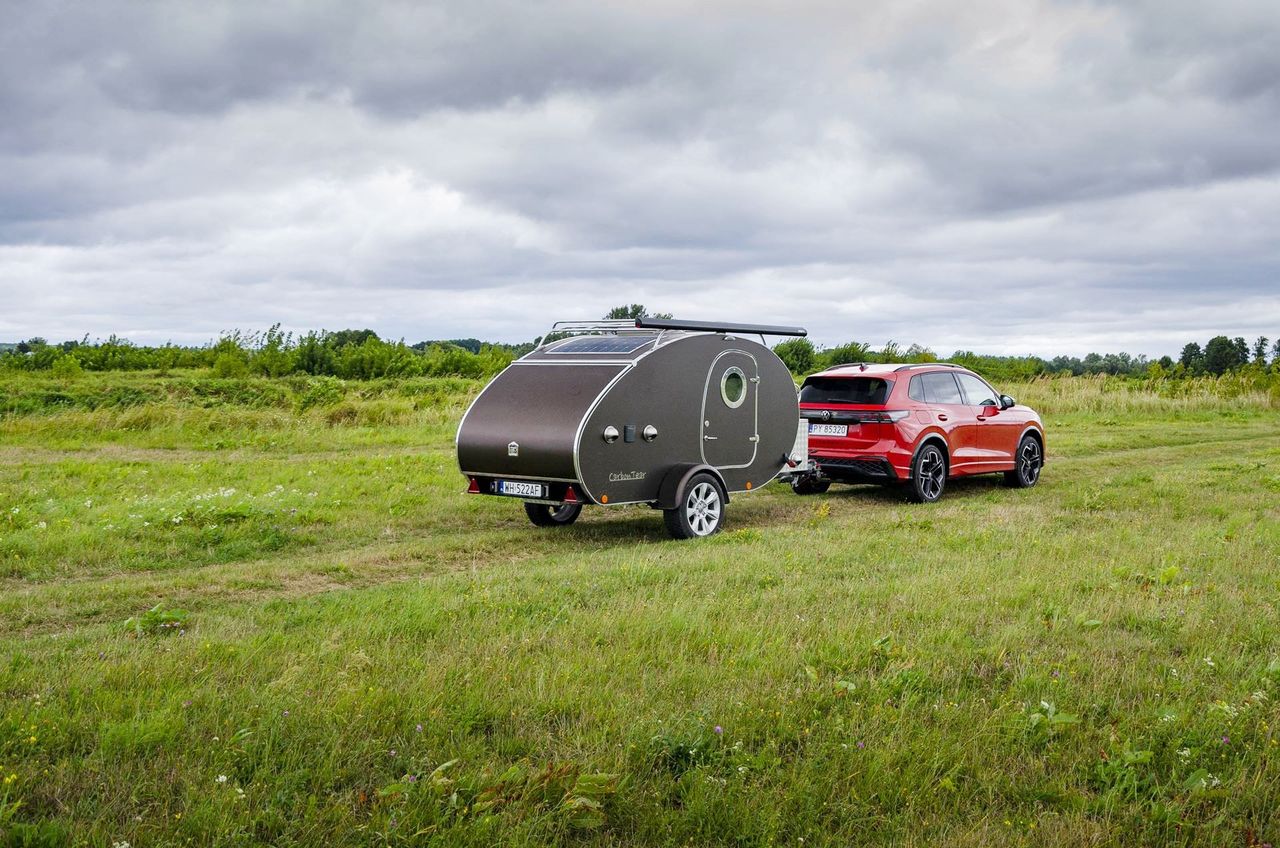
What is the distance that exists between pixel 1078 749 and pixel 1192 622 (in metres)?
2.38

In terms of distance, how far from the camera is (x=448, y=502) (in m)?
12.7

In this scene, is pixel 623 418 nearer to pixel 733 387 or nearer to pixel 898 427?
pixel 733 387

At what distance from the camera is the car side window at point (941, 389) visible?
46.0 ft

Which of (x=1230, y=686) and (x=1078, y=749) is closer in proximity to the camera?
(x=1078, y=749)

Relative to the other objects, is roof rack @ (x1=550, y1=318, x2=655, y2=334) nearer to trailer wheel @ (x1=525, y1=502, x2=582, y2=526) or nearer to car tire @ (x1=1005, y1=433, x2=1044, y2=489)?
trailer wheel @ (x1=525, y1=502, x2=582, y2=526)

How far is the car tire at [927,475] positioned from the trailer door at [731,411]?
2.65 metres

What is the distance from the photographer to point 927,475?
45.1 feet

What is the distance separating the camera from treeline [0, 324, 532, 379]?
42.0 meters

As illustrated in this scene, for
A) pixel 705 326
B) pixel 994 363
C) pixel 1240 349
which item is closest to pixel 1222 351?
pixel 1240 349

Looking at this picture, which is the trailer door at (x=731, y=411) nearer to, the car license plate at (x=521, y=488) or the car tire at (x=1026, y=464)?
the car license plate at (x=521, y=488)

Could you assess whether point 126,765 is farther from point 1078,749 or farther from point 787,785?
point 1078,749

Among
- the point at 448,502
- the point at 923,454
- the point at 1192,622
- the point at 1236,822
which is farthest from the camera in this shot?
the point at 923,454

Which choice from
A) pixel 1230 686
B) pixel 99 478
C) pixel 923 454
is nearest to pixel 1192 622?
pixel 1230 686

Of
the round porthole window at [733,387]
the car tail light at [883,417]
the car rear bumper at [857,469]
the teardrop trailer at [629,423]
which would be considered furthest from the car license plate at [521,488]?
the car tail light at [883,417]
